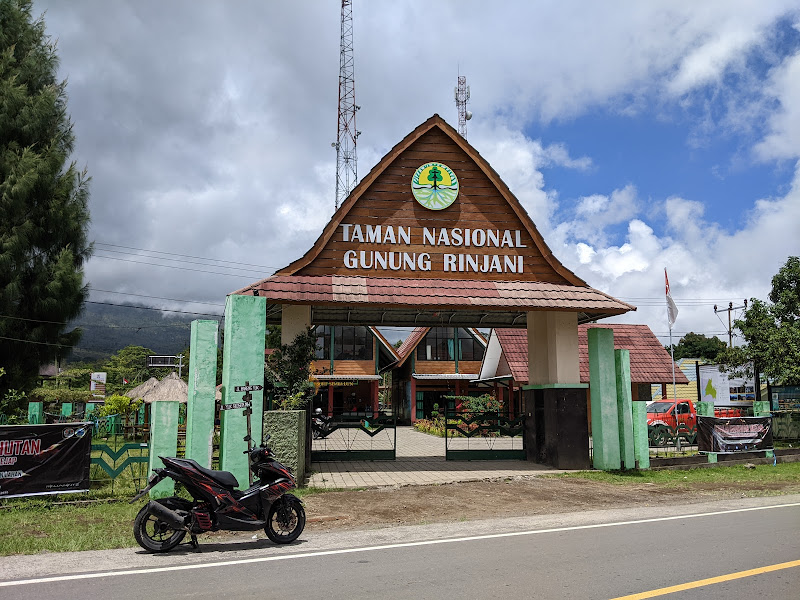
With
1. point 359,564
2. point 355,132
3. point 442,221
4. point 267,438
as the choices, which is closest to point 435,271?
point 442,221

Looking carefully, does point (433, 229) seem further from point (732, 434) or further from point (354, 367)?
point (354, 367)

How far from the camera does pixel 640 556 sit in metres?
6.97

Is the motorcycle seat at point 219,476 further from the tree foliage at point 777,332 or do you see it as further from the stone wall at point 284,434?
the tree foliage at point 777,332

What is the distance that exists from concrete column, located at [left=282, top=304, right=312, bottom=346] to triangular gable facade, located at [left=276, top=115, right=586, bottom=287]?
87cm

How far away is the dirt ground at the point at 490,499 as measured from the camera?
9.93 metres

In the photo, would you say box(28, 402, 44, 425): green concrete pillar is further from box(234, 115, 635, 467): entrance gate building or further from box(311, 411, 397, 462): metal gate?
box(234, 115, 635, 467): entrance gate building

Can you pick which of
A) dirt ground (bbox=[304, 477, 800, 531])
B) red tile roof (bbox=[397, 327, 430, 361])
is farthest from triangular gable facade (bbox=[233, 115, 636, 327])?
red tile roof (bbox=[397, 327, 430, 361])

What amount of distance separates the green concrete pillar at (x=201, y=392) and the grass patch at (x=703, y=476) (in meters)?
8.21

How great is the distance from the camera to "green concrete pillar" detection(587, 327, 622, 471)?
15.4 metres

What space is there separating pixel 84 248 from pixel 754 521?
28419 mm

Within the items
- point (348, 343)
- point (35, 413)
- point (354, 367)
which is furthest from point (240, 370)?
point (348, 343)

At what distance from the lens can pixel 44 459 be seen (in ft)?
34.7

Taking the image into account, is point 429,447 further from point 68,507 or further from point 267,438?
point 68,507

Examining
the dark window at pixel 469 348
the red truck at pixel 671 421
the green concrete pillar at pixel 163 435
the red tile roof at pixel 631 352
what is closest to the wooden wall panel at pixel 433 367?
the dark window at pixel 469 348
